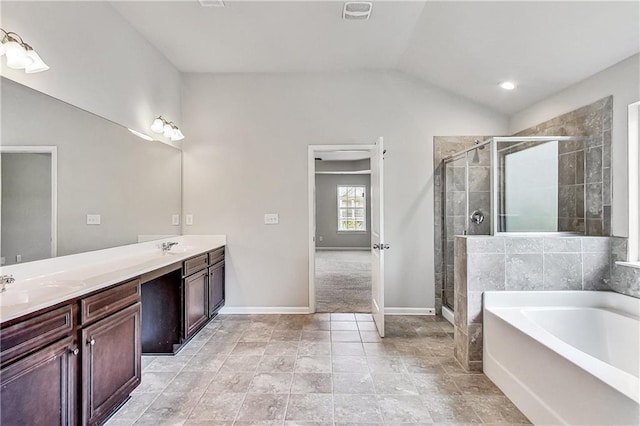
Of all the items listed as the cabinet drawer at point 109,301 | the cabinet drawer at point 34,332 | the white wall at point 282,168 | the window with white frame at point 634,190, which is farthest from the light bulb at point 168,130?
the window with white frame at point 634,190

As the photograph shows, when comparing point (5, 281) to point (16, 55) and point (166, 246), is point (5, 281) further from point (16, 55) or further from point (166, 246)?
point (166, 246)

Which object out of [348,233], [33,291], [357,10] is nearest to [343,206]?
[348,233]

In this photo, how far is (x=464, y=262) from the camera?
8.34 ft

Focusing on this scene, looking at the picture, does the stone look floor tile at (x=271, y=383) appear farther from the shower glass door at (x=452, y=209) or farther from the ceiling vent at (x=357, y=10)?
the ceiling vent at (x=357, y=10)

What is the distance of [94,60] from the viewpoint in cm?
252

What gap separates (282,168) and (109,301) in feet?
8.16

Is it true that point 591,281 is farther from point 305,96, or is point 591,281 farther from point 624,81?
point 305,96

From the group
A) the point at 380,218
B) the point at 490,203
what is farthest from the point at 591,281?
the point at 380,218

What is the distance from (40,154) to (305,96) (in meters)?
2.73

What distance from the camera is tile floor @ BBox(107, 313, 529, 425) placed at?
1975mm

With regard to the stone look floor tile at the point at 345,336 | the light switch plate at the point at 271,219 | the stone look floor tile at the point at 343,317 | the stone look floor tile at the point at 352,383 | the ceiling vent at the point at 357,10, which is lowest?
the stone look floor tile at the point at 352,383

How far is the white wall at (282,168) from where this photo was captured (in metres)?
3.93

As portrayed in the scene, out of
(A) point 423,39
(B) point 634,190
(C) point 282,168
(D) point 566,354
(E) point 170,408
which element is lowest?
(E) point 170,408

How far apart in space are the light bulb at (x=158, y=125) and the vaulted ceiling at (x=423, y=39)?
2.55ft
